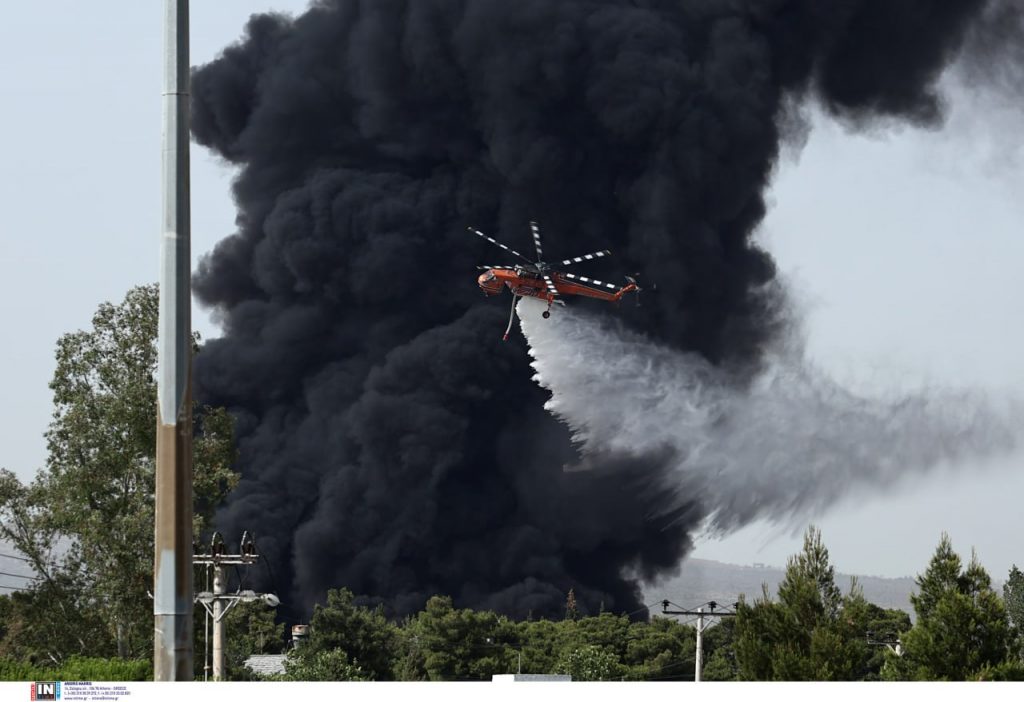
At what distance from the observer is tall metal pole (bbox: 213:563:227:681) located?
110 feet

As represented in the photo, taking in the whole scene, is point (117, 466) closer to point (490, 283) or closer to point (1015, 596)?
point (490, 283)

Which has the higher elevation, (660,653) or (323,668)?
(660,653)

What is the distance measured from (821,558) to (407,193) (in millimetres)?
89759

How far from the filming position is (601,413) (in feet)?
348

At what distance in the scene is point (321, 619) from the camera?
2783 inches

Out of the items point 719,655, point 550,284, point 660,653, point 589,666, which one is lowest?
point 589,666

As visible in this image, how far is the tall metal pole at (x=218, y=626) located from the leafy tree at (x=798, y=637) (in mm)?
11829

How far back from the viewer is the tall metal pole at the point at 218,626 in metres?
33.6

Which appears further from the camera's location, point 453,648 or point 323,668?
point 453,648

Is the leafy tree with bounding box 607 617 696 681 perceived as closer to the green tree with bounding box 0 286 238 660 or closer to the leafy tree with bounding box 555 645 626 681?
the leafy tree with bounding box 555 645 626 681

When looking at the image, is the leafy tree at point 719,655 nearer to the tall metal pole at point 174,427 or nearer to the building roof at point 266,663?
the building roof at point 266,663

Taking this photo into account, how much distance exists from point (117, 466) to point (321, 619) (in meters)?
23.9

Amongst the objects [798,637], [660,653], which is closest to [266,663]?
[660,653]
